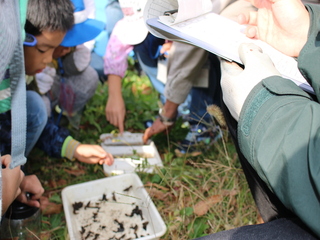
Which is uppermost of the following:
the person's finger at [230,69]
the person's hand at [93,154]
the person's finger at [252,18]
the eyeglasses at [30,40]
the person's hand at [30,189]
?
the person's finger at [252,18]

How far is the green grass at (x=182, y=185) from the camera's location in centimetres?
166

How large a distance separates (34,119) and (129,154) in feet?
2.13

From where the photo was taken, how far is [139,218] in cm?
167

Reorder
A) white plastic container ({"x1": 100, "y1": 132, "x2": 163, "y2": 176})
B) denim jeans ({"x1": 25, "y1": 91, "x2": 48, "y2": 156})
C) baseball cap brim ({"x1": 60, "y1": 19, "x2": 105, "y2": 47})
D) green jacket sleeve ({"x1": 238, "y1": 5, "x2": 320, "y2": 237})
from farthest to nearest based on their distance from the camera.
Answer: baseball cap brim ({"x1": 60, "y1": 19, "x2": 105, "y2": 47})
white plastic container ({"x1": 100, "y1": 132, "x2": 163, "y2": 176})
denim jeans ({"x1": 25, "y1": 91, "x2": 48, "y2": 156})
green jacket sleeve ({"x1": 238, "y1": 5, "x2": 320, "y2": 237})

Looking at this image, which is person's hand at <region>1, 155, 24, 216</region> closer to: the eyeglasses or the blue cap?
the eyeglasses

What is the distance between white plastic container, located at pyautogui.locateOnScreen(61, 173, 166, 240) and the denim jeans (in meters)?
0.37

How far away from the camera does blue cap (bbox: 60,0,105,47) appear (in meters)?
2.08

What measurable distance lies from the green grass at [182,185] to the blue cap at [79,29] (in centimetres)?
68

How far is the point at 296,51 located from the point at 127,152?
4.05 feet

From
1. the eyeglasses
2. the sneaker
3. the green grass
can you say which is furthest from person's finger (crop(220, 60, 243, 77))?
the sneaker

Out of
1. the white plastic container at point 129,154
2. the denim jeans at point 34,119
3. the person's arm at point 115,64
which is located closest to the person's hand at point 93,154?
the white plastic container at point 129,154

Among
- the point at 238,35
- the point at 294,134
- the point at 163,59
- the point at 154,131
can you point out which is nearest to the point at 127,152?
the point at 154,131

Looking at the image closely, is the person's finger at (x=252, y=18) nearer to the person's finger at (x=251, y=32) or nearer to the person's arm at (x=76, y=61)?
the person's finger at (x=251, y=32)

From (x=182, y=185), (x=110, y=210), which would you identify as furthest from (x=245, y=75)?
(x=110, y=210)
